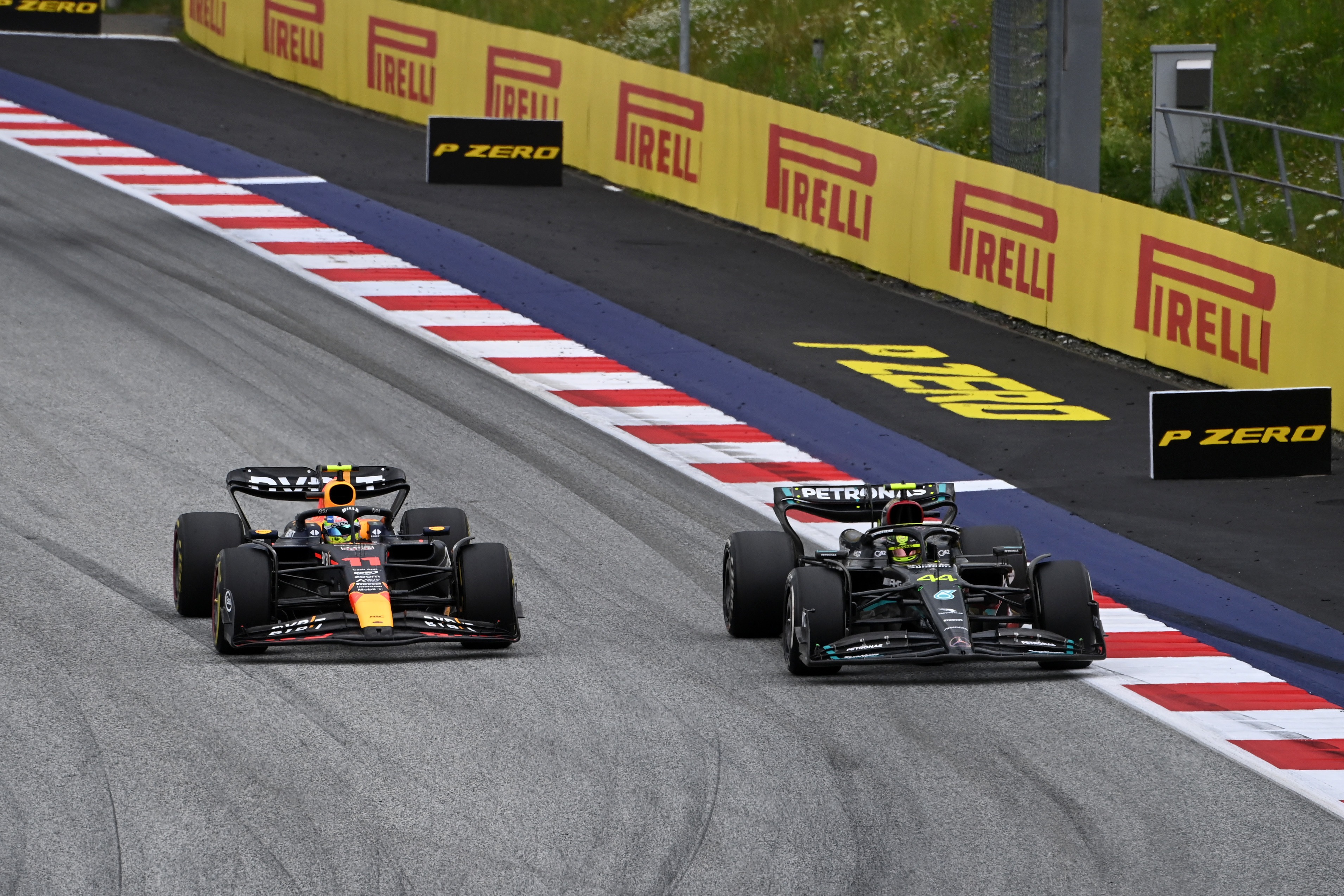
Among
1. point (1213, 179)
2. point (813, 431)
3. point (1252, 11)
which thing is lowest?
point (813, 431)

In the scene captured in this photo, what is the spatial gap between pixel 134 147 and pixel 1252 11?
51.7 feet

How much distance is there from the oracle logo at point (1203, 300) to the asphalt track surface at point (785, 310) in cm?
66

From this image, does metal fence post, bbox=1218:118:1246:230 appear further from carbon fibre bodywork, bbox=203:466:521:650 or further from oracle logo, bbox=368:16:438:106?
oracle logo, bbox=368:16:438:106

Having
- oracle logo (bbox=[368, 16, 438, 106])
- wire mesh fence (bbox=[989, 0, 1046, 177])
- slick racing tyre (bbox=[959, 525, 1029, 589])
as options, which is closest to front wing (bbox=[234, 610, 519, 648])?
slick racing tyre (bbox=[959, 525, 1029, 589])

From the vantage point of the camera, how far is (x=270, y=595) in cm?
1128

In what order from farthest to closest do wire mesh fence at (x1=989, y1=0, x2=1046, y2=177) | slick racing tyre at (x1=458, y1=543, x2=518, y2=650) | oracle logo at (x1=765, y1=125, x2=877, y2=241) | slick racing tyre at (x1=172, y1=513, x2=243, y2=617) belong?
oracle logo at (x1=765, y1=125, x2=877, y2=241)
wire mesh fence at (x1=989, y1=0, x2=1046, y2=177)
slick racing tyre at (x1=172, y1=513, x2=243, y2=617)
slick racing tyre at (x1=458, y1=543, x2=518, y2=650)

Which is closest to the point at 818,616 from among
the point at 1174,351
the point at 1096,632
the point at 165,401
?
the point at 1096,632

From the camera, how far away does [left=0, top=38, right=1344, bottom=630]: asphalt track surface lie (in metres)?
15.5

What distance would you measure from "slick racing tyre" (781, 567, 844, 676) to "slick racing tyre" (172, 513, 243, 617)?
3.32m

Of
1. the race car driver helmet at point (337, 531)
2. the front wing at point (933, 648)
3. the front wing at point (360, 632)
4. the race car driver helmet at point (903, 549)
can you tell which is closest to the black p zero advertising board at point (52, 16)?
the race car driver helmet at point (337, 531)

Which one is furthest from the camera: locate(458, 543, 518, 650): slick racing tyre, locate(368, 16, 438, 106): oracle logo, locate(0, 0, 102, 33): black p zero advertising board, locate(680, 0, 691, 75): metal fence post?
locate(0, 0, 102, 33): black p zero advertising board

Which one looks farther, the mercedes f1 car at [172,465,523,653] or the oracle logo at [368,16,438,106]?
the oracle logo at [368,16,438,106]

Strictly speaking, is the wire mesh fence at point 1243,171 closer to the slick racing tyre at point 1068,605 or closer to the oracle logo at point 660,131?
the oracle logo at point 660,131

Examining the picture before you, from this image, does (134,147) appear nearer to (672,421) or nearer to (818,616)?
(672,421)
